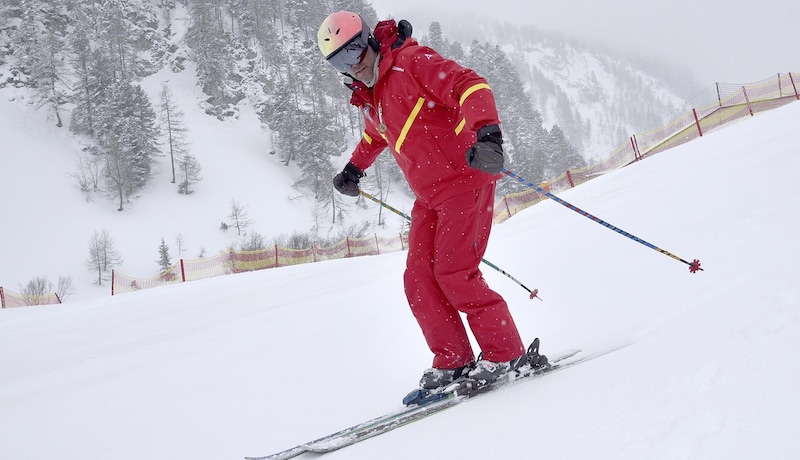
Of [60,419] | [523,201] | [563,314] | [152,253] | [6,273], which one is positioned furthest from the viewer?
[152,253]

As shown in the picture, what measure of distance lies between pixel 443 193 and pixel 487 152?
432 mm

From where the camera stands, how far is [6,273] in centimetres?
2761

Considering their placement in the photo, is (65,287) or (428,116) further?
(65,287)

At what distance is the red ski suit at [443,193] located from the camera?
2.19m

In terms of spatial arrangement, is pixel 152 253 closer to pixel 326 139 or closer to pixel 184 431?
pixel 326 139

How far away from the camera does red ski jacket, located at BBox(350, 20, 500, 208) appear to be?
2.27m

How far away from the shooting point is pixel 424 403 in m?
2.09

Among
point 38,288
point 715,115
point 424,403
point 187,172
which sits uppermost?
point 187,172

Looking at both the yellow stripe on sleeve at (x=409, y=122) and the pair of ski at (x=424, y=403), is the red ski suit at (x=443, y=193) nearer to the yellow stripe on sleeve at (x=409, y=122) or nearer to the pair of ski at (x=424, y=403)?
the yellow stripe on sleeve at (x=409, y=122)

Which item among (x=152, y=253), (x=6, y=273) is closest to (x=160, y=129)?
(x=152, y=253)

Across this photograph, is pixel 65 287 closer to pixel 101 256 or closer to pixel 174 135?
pixel 101 256

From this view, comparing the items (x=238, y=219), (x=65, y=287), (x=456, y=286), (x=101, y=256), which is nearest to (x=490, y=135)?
(x=456, y=286)

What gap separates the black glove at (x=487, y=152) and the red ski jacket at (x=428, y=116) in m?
0.26

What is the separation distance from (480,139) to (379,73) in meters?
0.70
